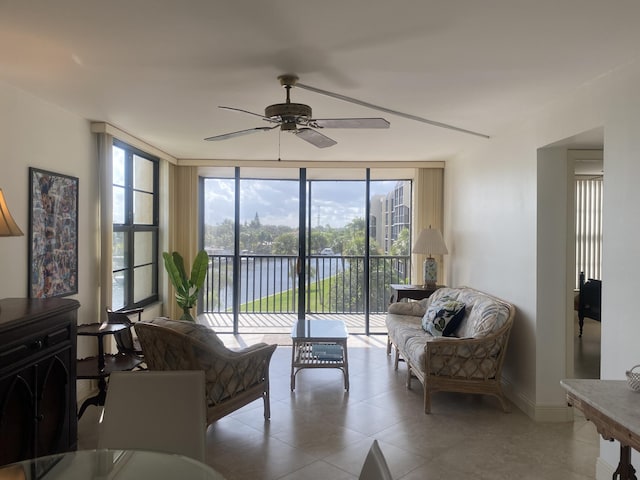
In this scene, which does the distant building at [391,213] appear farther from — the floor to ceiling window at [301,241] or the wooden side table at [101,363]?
the wooden side table at [101,363]

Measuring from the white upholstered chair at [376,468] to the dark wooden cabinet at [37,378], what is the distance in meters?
1.88

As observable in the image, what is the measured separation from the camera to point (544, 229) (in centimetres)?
351

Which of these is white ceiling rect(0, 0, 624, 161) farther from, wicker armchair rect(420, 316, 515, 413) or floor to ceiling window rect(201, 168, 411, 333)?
floor to ceiling window rect(201, 168, 411, 333)

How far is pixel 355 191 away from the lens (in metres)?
6.54

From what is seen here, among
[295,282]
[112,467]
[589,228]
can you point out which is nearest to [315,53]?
[112,467]

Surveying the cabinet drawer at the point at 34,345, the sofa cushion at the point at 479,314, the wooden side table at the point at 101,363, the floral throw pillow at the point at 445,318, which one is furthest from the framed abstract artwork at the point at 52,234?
the sofa cushion at the point at 479,314

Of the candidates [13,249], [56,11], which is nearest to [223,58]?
[56,11]

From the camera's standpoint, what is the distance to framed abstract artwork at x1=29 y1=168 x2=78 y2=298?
10.5 feet

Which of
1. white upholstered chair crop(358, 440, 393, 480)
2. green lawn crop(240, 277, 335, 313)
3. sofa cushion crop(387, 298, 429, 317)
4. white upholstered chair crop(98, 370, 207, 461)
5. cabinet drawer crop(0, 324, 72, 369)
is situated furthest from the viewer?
green lawn crop(240, 277, 335, 313)

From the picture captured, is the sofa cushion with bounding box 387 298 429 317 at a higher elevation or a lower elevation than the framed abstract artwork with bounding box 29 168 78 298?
lower

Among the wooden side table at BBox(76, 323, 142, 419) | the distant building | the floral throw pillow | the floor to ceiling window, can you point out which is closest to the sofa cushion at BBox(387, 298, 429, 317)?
the floral throw pillow

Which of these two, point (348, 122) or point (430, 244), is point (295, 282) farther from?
point (348, 122)

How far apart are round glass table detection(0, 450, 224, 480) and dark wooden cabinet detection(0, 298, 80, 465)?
703 mm

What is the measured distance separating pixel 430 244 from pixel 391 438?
284 cm
